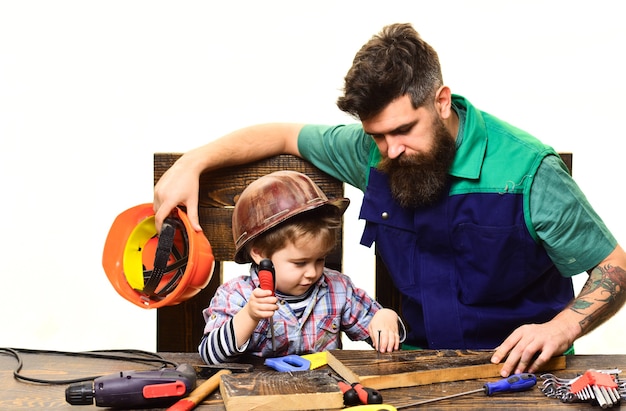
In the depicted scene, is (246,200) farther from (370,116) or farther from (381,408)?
(381,408)

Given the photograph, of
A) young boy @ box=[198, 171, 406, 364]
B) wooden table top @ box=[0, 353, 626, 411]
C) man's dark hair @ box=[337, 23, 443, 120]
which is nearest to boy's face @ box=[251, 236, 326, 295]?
young boy @ box=[198, 171, 406, 364]

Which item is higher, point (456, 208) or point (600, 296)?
point (456, 208)

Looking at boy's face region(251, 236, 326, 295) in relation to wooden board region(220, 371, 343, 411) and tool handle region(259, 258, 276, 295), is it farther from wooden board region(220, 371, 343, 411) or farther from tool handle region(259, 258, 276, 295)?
wooden board region(220, 371, 343, 411)

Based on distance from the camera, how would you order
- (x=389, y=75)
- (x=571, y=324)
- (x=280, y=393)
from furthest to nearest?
(x=389, y=75)
(x=571, y=324)
(x=280, y=393)

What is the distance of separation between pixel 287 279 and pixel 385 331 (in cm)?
30

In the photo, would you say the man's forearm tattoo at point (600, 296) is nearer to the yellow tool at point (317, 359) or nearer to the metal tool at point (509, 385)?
the metal tool at point (509, 385)

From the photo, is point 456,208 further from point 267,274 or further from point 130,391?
point 130,391

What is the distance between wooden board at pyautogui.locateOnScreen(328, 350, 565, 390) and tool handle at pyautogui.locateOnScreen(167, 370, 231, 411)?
293 millimetres

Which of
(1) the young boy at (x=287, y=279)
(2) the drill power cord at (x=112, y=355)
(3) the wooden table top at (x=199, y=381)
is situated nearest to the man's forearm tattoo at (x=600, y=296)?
(3) the wooden table top at (x=199, y=381)

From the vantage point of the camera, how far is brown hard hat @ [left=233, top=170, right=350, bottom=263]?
2156 mm

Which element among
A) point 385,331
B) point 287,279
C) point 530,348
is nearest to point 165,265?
point 287,279

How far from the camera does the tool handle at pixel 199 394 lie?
5.41 ft

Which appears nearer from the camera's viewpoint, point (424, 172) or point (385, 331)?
point (385, 331)

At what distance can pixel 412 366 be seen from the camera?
187 centimetres
